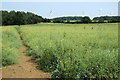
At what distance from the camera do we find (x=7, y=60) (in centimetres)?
802

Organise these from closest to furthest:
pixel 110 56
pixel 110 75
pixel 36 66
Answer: pixel 110 75
pixel 110 56
pixel 36 66

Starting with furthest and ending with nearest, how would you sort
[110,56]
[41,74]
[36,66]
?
1. [36,66]
2. [41,74]
3. [110,56]

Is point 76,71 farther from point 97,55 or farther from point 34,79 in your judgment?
point 34,79

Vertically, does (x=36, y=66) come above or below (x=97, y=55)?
below

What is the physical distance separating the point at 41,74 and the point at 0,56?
2493 millimetres

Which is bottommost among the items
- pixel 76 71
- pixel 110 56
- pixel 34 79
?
pixel 34 79

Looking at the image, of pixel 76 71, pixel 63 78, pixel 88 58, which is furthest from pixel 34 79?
pixel 88 58

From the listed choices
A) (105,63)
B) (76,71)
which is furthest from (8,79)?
(105,63)

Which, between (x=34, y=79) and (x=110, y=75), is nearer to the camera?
(x=110, y=75)

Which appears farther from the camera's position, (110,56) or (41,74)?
(41,74)

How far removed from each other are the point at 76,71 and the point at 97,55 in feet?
3.50

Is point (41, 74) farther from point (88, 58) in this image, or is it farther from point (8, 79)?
point (88, 58)

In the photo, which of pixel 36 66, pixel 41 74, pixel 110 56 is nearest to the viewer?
pixel 110 56

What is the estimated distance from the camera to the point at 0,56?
8125mm
